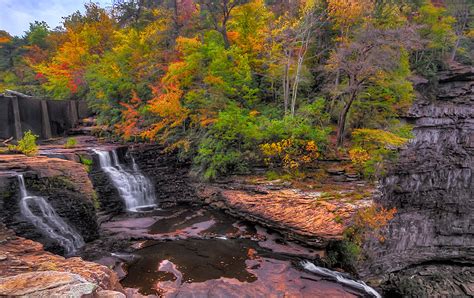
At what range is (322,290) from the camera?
335 inches

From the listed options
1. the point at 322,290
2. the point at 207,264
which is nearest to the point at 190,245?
the point at 207,264

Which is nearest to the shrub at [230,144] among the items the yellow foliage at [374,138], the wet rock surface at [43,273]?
the yellow foliage at [374,138]

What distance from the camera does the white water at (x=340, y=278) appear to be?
9.18 metres

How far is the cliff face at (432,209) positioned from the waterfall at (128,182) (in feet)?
33.6

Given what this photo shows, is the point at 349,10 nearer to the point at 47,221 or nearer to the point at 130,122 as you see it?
the point at 130,122

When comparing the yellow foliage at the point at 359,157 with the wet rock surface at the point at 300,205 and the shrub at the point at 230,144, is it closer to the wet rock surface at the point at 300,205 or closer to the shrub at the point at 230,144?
the wet rock surface at the point at 300,205

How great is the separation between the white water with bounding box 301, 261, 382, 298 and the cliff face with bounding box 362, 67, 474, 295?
49.1 inches

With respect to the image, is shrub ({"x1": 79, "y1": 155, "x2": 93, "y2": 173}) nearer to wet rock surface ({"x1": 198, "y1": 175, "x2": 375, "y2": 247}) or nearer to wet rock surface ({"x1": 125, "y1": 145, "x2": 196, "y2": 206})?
wet rock surface ({"x1": 125, "y1": 145, "x2": 196, "y2": 206})

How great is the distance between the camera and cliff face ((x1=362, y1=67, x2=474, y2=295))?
39.8 ft

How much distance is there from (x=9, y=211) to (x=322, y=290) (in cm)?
951

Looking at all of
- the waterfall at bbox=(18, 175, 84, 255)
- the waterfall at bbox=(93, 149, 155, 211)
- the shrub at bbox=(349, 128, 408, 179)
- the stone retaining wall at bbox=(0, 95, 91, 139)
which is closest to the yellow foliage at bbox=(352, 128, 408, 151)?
the shrub at bbox=(349, 128, 408, 179)

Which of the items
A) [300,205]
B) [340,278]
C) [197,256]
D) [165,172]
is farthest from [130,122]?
[340,278]

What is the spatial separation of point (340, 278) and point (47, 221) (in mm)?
9418

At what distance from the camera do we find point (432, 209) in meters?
15.3
